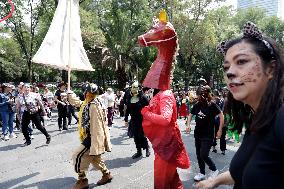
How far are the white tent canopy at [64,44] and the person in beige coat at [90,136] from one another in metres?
0.50

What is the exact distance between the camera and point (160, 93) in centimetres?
410

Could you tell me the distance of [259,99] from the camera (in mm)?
1674

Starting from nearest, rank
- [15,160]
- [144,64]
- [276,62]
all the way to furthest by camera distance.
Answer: [276,62], [15,160], [144,64]

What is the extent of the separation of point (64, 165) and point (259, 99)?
5.75 metres

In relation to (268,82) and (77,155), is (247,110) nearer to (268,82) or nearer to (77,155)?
(268,82)

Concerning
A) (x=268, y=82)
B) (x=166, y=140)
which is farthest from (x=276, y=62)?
(x=166, y=140)

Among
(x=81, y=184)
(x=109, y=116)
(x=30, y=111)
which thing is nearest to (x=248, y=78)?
(x=81, y=184)

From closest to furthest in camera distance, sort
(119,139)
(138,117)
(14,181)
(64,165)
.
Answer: (14,181), (64,165), (138,117), (119,139)

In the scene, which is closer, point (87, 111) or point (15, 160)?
point (87, 111)

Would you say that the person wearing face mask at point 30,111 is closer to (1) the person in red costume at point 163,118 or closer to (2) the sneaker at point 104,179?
(2) the sneaker at point 104,179

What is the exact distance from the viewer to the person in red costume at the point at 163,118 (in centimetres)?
393

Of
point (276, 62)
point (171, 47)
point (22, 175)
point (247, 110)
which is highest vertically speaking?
point (171, 47)

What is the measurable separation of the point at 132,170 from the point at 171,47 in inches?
121

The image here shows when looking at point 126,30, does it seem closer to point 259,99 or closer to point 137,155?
point 137,155
